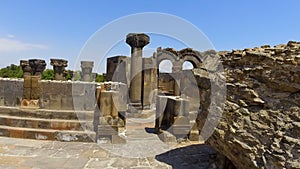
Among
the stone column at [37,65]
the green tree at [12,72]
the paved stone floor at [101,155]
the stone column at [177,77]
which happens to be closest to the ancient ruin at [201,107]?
the paved stone floor at [101,155]

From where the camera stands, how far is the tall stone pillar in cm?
1030

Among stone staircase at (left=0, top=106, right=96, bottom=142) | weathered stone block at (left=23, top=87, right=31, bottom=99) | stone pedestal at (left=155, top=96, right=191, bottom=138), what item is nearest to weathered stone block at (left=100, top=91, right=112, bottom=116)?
Result: stone staircase at (left=0, top=106, right=96, bottom=142)

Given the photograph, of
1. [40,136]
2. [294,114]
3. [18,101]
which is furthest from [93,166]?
[18,101]

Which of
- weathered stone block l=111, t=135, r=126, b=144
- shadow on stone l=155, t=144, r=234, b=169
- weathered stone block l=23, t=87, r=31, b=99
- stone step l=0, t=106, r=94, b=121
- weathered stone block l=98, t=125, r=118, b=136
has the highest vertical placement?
weathered stone block l=23, t=87, r=31, b=99

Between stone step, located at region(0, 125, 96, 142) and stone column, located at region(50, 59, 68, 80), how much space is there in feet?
35.7

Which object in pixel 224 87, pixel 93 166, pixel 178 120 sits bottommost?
pixel 93 166

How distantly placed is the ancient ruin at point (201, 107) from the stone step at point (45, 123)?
0.03m

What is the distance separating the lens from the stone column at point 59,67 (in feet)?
52.7

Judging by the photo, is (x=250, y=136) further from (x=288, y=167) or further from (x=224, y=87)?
(x=224, y=87)

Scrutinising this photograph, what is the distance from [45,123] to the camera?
5887 millimetres

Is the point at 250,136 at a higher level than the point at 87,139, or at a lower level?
higher

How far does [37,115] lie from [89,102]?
1.50m

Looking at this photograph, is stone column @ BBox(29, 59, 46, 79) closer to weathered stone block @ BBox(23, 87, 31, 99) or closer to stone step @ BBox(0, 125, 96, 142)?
weathered stone block @ BBox(23, 87, 31, 99)

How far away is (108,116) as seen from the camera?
5.64 m
